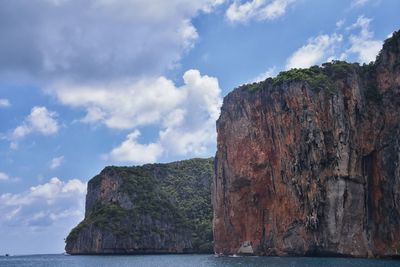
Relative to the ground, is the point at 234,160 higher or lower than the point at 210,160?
lower

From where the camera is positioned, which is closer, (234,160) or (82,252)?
(234,160)

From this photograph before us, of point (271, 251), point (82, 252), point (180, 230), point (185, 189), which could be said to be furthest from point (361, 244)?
point (185, 189)

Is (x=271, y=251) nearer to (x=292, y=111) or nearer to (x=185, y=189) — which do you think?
(x=292, y=111)

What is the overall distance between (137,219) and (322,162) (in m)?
78.8

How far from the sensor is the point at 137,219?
5901 inches

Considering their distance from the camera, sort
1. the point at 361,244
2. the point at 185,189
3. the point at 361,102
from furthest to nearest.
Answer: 1. the point at 185,189
2. the point at 361,102
3. the point at 361,244

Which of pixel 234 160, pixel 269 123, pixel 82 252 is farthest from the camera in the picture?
pixel 82 252

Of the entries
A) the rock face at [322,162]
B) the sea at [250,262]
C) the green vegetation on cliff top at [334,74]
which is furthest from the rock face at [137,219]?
the green vegetation on cliff top at [334,74]

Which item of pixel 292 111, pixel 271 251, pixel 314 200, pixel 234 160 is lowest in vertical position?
pixel 271 251

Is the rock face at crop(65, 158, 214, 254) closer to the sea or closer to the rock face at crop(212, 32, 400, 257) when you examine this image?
the sea

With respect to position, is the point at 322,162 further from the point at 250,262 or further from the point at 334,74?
the point at 250,262

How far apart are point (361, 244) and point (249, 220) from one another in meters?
22.4

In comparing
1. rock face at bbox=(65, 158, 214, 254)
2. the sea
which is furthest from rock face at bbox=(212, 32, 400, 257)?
rock face at bbox=(65, 158, 214, 254)

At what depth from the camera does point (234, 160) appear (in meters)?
99.4
